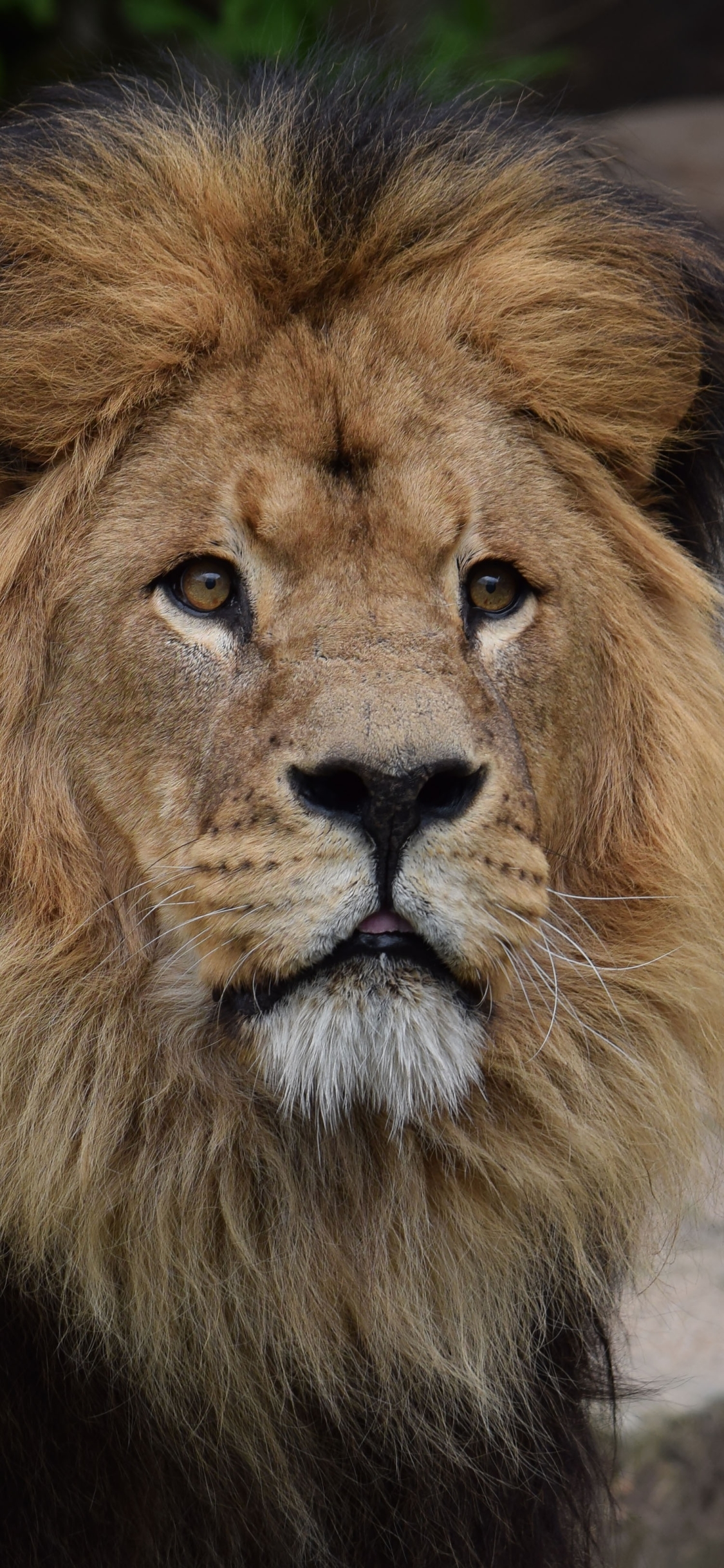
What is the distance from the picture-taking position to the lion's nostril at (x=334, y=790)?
1631mm

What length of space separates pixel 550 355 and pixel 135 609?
2.12ft

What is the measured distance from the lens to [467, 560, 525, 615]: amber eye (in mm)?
1959

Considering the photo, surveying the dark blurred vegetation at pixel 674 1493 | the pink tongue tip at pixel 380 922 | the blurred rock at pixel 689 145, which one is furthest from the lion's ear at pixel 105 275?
the blurred rock at pixel 689 145

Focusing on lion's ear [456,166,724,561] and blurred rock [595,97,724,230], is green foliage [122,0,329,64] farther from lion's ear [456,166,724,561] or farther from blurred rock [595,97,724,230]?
lion's ear [456,166,724,561]

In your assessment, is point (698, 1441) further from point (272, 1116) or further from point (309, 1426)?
point (272, 1116)

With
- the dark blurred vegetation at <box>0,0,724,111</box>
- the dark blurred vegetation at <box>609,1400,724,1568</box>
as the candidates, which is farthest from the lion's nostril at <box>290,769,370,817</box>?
the dark blurred vegetation at <box>609,1400,724,1568</box>

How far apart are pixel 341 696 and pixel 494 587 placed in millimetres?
351

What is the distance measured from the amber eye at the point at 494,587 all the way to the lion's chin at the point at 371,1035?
1.62 feet

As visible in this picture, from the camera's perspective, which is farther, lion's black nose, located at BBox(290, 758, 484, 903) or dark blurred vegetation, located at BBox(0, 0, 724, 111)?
dark blurred vegetation, located at BBox(0, 0, 724, 111)

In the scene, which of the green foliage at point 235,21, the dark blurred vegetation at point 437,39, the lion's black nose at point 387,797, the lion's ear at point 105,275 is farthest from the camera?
the green foliage at point 235,21

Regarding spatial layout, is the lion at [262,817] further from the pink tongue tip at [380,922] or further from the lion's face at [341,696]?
the pink tongue tip at [380,922]

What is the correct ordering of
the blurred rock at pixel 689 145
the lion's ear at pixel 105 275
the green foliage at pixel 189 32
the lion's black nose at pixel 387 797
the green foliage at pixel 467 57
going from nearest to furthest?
the lion's black nose at pixel 387 797
the lion's ear at pixel 105 275
the green foliage at pixel 467 57
the green foliage at pixel 189 32
the blurred rock at pixel 689 145

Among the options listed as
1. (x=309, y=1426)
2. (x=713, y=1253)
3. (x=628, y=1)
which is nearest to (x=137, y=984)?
(x=309, y=1426)

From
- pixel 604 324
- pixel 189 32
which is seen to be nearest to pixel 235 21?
pixel 189 32
